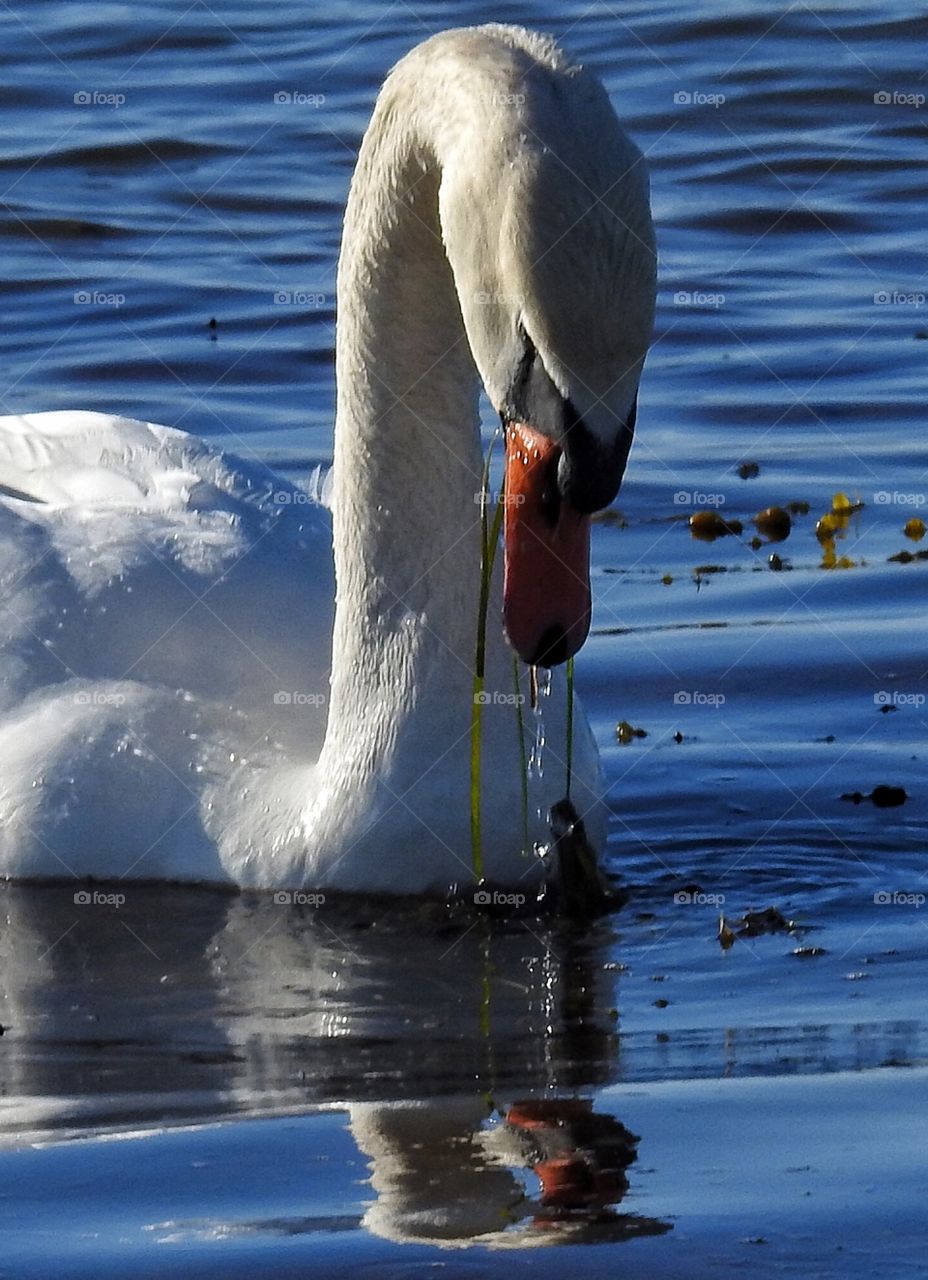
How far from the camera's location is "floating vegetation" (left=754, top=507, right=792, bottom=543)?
8938 millimetres

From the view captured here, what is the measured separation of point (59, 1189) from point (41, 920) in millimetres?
1967

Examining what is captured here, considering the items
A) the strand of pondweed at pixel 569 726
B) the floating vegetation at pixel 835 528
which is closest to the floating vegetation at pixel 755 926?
the strand of pondweed at pixel 569 726

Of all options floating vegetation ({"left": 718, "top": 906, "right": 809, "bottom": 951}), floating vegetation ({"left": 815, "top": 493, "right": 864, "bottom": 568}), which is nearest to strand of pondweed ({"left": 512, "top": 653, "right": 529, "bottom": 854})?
floating vegetation ({"left": 718, "top": 906, "right": 809, "bottom": 951})

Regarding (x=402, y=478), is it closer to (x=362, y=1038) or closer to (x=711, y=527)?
(x=362, y=1038)

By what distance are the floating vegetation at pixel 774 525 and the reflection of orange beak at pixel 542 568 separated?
147 inches

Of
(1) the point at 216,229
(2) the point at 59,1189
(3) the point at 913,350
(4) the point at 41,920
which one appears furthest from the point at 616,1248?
(1) the point at 216,229

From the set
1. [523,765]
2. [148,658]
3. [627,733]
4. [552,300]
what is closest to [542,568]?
[552,300]

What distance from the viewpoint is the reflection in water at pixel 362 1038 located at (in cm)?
425

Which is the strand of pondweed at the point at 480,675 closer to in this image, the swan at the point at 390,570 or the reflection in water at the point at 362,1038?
the swan at the point at 390,570

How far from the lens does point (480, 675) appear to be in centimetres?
589

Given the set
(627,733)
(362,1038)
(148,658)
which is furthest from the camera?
(627,733)

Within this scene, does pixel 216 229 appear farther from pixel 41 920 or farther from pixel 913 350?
pixel 41 920

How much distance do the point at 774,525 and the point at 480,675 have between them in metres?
3.26

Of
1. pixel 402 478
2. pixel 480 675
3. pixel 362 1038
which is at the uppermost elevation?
pixel 402 478
